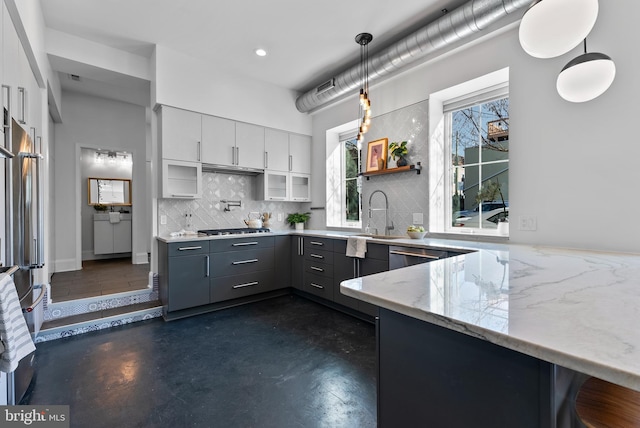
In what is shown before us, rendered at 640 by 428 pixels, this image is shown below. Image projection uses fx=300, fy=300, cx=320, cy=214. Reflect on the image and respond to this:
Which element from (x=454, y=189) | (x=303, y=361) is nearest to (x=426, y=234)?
(x=454, y=189)

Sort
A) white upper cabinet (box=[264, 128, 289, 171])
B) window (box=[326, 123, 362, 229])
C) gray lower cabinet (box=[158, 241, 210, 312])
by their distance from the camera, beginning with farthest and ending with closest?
window (box=[326, 123, 362, 229]) < white upper cabinet (box=[264, 128, 289, 171]) < gray lower cabinet (box=[158, 241, 210, 312])

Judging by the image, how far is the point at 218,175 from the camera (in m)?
4.25

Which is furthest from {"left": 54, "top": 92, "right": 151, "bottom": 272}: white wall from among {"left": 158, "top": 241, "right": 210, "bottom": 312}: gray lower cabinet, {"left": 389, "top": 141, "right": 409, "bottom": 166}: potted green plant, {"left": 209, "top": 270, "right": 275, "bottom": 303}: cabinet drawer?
{"left": 389, "top": 141, "right": 409, "bottom": 166}: potted green plant

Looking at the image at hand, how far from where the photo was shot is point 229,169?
13.7ft

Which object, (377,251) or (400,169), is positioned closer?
(377,251)

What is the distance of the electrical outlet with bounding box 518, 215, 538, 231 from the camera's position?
2.50 metres

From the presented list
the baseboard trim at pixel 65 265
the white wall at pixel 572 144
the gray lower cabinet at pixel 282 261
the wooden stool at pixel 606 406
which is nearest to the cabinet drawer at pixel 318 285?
the gray lower cabinet at pixel 282 261

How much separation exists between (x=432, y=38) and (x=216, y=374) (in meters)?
3.39

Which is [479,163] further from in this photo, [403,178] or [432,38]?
[432,38]

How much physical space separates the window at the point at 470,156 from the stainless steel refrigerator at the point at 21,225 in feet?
11.1

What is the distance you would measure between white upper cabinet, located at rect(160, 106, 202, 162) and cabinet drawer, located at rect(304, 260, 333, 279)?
1.92 metres

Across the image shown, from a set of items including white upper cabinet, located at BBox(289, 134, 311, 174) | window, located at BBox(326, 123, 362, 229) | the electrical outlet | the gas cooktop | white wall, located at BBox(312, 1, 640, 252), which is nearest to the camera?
white wall, located at BBox(312, 1, 640, 252)

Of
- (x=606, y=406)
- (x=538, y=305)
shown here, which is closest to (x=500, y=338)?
(x=538, y=305)

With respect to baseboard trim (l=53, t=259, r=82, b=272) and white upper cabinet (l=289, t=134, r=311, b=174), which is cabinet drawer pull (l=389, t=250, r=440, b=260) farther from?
baseboard trim (l=53, t=259, r=82, b=272)
